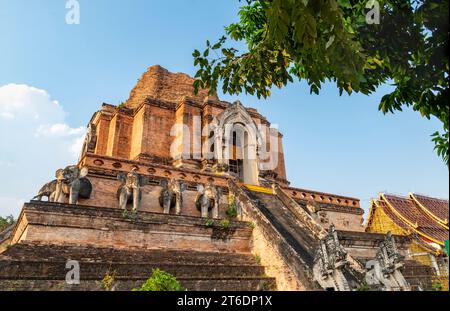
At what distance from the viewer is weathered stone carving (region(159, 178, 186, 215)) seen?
37.7 feet

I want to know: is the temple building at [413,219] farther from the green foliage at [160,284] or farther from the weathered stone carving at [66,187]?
the weathered stone carving at [66,187]

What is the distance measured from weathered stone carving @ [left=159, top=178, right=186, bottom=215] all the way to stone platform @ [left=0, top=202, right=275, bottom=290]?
2134 mm

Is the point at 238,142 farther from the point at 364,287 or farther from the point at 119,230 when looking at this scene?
the point at 364,287

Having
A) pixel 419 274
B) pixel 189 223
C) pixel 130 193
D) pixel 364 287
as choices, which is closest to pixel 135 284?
pixel 189 223

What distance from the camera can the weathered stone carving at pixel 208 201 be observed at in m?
11.9

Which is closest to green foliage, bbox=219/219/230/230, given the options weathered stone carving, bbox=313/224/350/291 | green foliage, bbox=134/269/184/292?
weathered stone carving, bbox=313/224/350/291

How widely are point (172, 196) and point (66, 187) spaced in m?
3.41

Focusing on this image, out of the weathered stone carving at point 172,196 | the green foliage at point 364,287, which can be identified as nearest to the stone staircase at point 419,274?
the green foliage at point 364,287

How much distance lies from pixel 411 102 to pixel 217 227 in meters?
6.95

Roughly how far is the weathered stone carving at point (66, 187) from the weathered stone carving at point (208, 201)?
392cm

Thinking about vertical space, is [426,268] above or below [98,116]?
below
